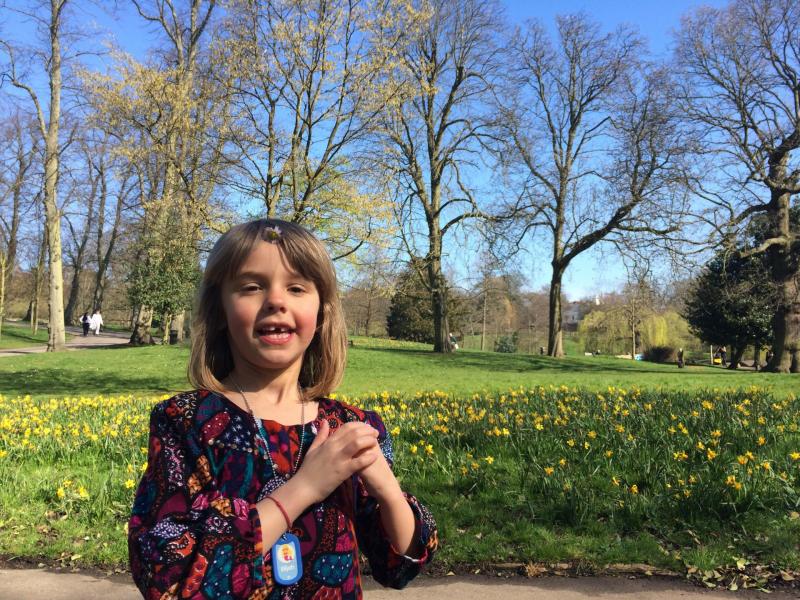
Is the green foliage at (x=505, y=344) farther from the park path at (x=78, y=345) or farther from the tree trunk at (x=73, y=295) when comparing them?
the tree trunk at (x=73, y=295)

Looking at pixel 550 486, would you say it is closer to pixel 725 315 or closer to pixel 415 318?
pixel 725 315

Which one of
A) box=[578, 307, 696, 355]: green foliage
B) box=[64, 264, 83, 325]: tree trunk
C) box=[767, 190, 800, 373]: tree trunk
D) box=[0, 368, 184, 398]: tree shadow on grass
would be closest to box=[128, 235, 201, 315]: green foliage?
box=[0, 368, 184, 398]: tree shadow on grass

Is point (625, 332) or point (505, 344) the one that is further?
point (505, 344)

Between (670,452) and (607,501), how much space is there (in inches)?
43.3

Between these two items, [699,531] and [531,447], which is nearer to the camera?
[699,531]

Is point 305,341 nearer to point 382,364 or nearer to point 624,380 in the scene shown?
point 624,380

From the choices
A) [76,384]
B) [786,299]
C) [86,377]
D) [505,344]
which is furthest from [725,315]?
[76,384]

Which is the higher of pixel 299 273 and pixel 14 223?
pixel 14 223

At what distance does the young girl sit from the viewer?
1098mm

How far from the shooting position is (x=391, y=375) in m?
16.4

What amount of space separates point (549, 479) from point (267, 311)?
3559mm

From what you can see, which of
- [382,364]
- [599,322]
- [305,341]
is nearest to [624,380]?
[382,364]

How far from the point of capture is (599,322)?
5181cm

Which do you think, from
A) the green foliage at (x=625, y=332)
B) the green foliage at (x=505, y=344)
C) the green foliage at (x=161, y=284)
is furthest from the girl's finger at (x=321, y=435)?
the green foliage at (x=505, y=344)
